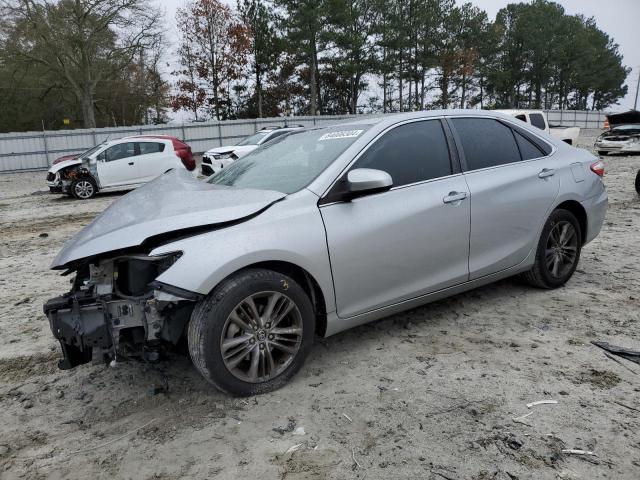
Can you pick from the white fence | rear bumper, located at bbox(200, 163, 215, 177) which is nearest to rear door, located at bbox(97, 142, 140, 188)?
rear bumper, located at bbox(200, 163, 215, 177)

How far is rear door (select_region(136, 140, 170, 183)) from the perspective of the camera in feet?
47.3

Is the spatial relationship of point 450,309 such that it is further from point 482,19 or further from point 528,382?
point 482,19

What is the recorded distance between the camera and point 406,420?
8.70ft

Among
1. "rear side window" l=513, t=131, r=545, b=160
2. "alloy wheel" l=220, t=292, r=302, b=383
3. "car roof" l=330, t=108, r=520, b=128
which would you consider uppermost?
"car roof" l=330, t=108, r=520, b=128

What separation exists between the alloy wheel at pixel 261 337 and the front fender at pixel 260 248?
22 centimetres

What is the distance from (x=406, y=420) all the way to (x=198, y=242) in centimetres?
145

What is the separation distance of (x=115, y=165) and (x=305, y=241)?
41.3ft

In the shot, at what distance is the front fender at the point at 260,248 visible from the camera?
259 cm

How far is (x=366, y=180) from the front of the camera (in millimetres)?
3027

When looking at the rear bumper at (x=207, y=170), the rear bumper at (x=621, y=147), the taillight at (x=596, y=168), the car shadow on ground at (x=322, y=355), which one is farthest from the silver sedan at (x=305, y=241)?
the rear bumper at (x=621, y=147)

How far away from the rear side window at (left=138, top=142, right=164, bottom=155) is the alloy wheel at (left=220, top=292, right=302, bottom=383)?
12.8 meters

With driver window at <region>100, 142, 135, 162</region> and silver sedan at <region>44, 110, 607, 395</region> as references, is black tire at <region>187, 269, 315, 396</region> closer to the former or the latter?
silver sedan at <region>44, 110, 607, 395</region>

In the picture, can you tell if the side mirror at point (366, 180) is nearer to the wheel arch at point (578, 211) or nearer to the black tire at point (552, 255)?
the black tire at point (552, 255)

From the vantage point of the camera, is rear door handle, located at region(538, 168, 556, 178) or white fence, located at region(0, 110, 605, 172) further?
white fence, located at region(0, 110, 605, 172)
